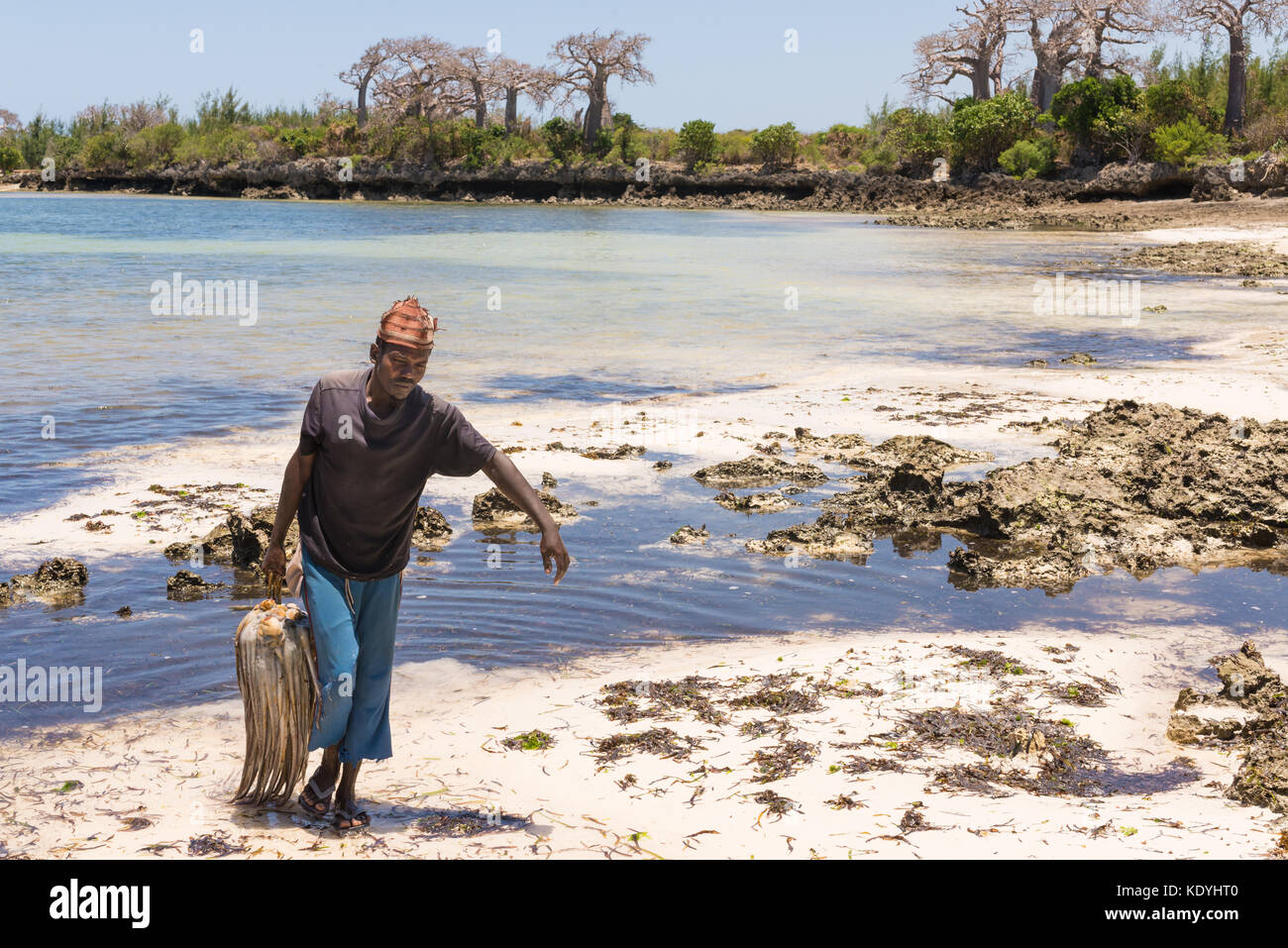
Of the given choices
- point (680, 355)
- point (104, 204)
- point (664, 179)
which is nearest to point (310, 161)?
point (104, 204)

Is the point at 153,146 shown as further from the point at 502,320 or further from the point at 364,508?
the point at 364,508

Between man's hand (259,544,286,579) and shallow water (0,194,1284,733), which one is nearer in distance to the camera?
man's hand (259,544,286,579)

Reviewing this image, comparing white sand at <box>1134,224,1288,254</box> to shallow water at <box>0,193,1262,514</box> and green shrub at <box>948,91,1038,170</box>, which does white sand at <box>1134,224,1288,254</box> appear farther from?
green shrub at <box>948,91,1038,170</box>

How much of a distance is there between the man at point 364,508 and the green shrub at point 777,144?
213 feet

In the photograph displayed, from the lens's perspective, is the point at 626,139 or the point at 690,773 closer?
the point at 690,773

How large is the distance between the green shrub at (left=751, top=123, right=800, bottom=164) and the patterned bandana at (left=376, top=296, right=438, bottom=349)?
64889 millimetres

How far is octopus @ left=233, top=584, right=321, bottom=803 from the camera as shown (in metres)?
3.72

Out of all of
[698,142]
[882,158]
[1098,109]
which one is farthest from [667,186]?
[1098,109]

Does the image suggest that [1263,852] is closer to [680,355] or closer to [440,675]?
[440,675]

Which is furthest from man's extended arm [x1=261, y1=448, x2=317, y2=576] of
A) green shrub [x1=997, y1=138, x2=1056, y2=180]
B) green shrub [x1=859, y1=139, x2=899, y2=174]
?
green shrub [x1=859, y1=139, x2=899, y2=174]

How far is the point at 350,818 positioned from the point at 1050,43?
60491mm

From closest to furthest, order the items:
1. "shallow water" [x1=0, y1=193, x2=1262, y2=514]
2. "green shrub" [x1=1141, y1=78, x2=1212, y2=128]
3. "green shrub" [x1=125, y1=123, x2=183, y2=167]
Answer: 1. "shallow water" [x1=0, y1=193, x2=1262, y2=514]
2. "green shrub" [x1=1141, y1=78, x2=1212, y2=128]
3. "green shrub" [x1=125, y1=123, x2=183, y2=167]

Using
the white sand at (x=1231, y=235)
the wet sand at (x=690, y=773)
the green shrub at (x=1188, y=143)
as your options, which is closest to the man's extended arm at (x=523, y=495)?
the wet sand at (x=690, y=773)

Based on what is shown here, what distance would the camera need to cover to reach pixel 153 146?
255ft
